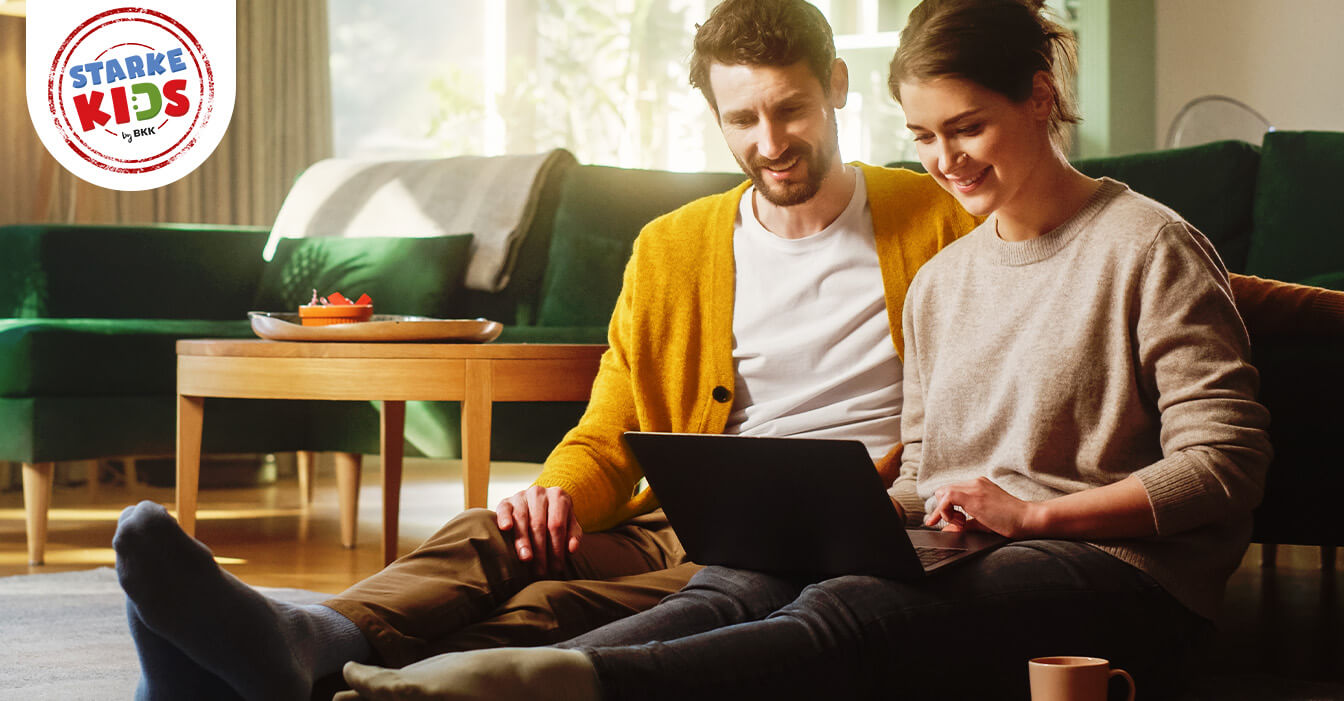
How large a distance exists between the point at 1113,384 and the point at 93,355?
2.28 meters

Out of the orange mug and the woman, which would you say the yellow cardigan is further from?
the orange mug

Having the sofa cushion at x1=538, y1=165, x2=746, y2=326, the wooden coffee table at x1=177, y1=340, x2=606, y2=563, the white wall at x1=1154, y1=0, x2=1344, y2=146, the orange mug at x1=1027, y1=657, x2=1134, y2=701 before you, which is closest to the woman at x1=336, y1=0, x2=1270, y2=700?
the orange mug at x1=1027, y1=657, x2=1134, y2=701

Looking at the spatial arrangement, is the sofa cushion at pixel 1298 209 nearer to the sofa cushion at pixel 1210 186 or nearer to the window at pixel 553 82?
the sofa cushion at pixel 1210 186

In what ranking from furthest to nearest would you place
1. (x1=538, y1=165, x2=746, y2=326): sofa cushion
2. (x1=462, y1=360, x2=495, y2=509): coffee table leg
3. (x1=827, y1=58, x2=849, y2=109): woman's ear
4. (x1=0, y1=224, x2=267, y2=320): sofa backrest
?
(x1=0, y1=224, x2=267, y2=320): sofa backrest, (x1=538, y1=165, x2=746, y2=326): sofa cushion, (x1=462, y1=360, x2=495, y2=509): coffee table leg, (x1=827, y1=58, x2=849, y2=109): woman's ear

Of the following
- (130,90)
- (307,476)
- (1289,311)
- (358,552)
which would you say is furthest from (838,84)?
(130,90)

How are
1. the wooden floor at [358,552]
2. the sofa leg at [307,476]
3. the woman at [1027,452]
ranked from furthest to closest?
the sofa leg at [307,476] < the wooden floor at [358,552] < the woman at [1027,452]

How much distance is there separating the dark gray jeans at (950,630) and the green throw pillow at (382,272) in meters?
2.10

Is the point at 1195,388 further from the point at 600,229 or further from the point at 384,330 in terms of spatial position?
the point at 600,229

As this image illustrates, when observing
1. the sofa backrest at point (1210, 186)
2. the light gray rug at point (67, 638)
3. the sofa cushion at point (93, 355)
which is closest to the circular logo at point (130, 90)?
the sofa cushion at point (93, 355)

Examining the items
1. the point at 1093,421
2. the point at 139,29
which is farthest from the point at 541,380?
the point at 139,29

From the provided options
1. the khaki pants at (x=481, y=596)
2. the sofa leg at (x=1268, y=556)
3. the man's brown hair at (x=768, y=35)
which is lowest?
the sofa leg at (x=1268, y=556)

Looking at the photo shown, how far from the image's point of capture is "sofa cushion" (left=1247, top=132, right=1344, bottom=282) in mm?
2371

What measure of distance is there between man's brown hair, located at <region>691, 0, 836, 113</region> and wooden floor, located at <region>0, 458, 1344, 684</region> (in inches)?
30.2

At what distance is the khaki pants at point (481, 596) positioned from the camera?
3.98 feet
